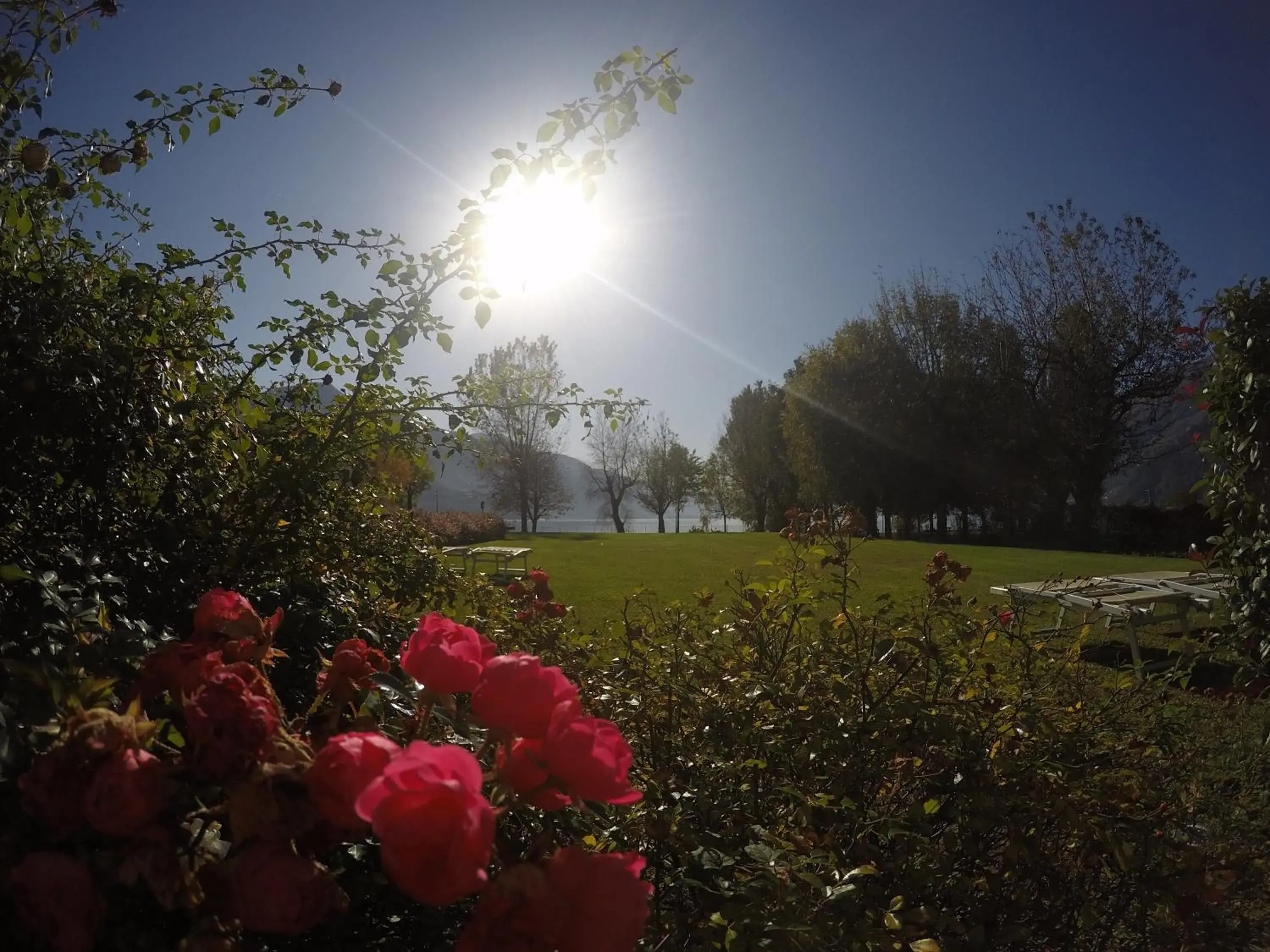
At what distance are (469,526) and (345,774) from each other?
27620mm

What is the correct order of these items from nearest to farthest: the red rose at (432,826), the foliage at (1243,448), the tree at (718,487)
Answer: the red rose at (432,826) < the foliage at (1243,448) < the tree at (718,487)

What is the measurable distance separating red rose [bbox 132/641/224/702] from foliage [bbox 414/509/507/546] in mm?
20811

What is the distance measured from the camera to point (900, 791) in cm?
188

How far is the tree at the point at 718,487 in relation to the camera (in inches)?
1849

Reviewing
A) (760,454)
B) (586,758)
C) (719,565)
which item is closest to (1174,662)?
(586,758)

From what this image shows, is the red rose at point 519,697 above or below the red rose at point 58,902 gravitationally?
above

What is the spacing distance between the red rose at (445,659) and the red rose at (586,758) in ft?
0.48

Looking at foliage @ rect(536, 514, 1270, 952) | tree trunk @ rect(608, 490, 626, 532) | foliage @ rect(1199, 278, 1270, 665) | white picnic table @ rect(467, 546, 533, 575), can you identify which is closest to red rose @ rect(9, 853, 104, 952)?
foliage @ rect(536, 514, 1270, 952)

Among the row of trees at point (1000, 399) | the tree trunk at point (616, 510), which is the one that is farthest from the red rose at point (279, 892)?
the tree trunk at point (616, 510)

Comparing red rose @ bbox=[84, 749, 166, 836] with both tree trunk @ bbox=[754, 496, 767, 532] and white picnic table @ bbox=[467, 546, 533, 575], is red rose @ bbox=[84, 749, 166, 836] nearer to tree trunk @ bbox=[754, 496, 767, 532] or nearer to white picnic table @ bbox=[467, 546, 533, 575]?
→ white picnic table @ bbox=[467, 546, 533, 575]

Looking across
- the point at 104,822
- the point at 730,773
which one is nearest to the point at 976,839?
the point at 730,773

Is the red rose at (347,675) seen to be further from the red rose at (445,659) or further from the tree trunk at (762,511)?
the tree trunk at (762,511)

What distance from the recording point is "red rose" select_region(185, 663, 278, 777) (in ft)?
2.04

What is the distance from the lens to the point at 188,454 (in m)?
1.95
